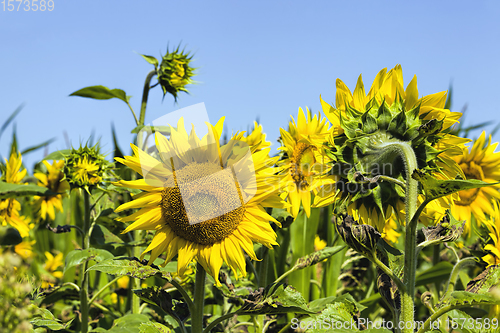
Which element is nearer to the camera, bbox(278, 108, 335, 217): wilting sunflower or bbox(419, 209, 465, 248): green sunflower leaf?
bbox(419, 209, 465, 248): green sunflower leaf

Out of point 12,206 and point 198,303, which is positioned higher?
point 12,206

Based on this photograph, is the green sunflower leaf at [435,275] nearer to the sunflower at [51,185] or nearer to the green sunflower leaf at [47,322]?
the green sunflower leaf at [47,322]

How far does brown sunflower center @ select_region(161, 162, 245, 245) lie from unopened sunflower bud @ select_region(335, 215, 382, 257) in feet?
1.06

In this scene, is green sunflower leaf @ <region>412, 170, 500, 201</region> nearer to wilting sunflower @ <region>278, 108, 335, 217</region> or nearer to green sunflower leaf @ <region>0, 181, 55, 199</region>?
wilting sunflower @ <region>278, 108, 335, 217</region>

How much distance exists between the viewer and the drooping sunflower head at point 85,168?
1.80 m

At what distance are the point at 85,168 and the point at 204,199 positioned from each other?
918 mm

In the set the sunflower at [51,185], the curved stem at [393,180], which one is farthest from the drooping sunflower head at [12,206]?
the curved stem at [393,180]

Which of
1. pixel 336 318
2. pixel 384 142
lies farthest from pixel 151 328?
pixel 384 142

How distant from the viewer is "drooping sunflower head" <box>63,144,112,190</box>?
180cm

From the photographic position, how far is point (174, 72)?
6.82ft

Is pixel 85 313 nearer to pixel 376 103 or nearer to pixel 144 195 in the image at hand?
pixel 144 195

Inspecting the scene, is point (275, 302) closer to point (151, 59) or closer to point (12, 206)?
point (151, 59)

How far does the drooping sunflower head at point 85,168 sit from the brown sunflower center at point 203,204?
2.58 ft

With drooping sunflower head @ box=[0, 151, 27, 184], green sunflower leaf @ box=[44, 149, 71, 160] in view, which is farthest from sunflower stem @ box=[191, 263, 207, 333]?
drooping sunflower head @ box=[0, 151, 27, 184]
